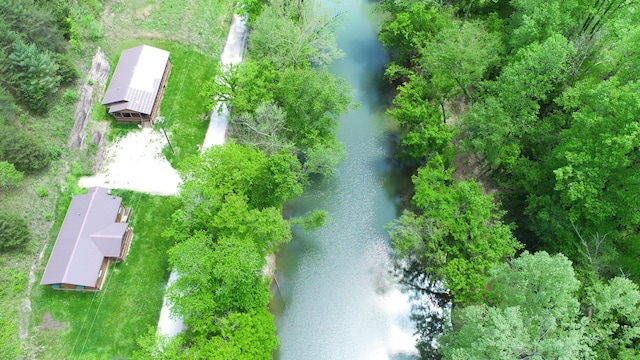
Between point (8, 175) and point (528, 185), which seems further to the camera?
point (528, 185)

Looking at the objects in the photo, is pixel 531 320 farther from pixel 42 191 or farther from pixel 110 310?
pixel 42 191

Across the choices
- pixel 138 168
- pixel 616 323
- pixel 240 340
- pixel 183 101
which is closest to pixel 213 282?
pixel 240 340

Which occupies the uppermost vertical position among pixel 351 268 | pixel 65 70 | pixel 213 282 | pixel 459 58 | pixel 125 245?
pixel 459 58

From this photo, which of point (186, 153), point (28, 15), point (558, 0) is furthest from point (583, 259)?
point (28, 15)

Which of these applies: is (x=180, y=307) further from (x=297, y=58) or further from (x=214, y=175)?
(x=297, y=58)

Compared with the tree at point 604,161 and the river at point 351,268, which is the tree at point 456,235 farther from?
the tree at point 604,161
